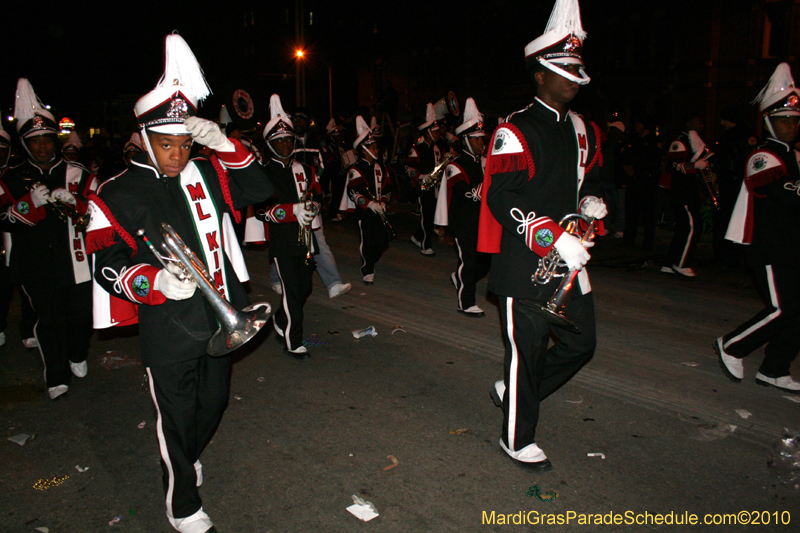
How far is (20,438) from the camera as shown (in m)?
4.21

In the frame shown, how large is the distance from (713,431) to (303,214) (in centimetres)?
381

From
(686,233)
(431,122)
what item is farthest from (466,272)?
(431,122)

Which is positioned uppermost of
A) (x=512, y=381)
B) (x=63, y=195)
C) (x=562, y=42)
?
(x=562, y=42)

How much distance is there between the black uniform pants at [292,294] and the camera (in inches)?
222

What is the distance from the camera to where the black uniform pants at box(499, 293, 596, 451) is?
3.51m

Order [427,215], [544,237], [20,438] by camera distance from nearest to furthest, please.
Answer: [544,237]
[20,438]
[427,215]

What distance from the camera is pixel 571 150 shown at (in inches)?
138

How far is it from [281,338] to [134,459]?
7.88 feet

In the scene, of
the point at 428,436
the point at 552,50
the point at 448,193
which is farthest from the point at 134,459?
the point at 448,193

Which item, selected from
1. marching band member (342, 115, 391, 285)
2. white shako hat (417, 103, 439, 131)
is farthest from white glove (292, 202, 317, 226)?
white shako hat (417, 103, 439, 131)

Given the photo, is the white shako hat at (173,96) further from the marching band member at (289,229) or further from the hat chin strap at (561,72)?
the marching band member at (289,229)

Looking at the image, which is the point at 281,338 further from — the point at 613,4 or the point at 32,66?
the point at 32,66

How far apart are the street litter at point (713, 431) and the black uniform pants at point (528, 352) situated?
1091mm

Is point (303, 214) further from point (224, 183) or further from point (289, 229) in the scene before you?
point (224, 183)
